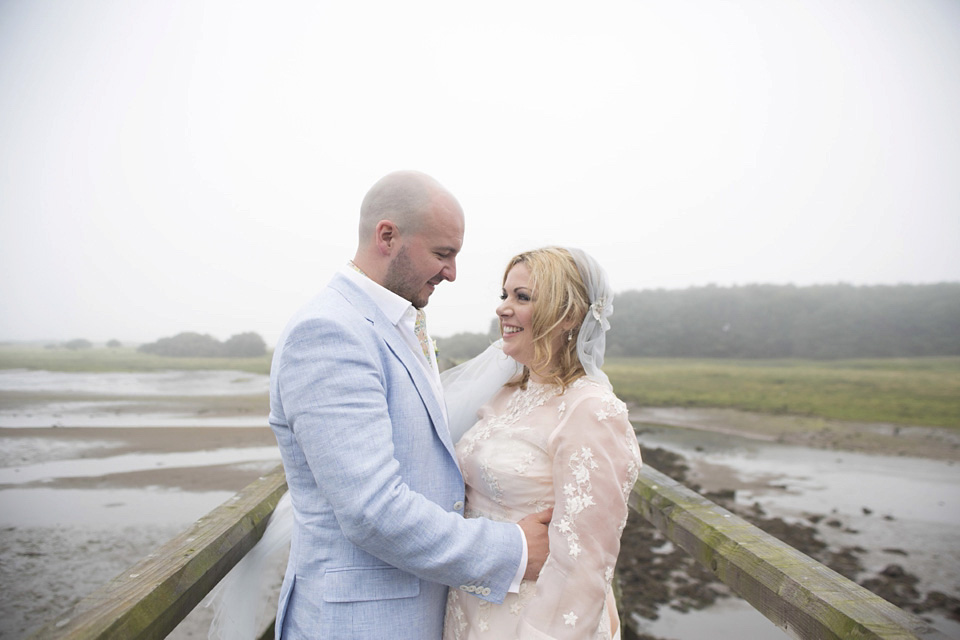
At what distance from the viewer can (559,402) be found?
227 centimetres

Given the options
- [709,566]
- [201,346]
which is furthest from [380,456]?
[201,346]

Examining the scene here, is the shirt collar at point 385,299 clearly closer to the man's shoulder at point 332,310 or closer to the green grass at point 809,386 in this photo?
the man's shoulder at point 332,310

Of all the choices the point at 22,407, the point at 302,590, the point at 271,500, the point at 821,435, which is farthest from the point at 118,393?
the point at 821,435

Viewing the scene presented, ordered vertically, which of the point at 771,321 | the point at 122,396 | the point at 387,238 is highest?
the point at 387,238

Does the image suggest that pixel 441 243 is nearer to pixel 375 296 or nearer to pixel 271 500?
pixel 375 296

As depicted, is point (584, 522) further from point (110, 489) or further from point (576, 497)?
point (110, 489)

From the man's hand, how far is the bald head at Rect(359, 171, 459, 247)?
1.27 metres

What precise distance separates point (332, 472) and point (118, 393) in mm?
15088

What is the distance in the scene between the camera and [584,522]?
1908 mm

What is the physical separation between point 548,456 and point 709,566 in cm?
86

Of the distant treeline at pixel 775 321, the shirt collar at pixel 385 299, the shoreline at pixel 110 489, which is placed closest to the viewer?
the shirt collar at pixel 385 299

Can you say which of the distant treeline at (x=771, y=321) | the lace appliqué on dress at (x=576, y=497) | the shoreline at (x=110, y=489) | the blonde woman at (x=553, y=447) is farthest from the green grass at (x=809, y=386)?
the lace appliqué on dress at (x=576, y=497)

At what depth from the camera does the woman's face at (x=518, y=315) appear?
8.13 feet

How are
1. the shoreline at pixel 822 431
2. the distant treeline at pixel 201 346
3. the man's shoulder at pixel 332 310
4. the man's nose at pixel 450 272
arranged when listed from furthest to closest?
1. the shoreline at pixel 822 431
2. the distant treeline at pixel 201 346
3. the man's nose at pixel 450 272
4. the man's shoulder at pixel 332 310
